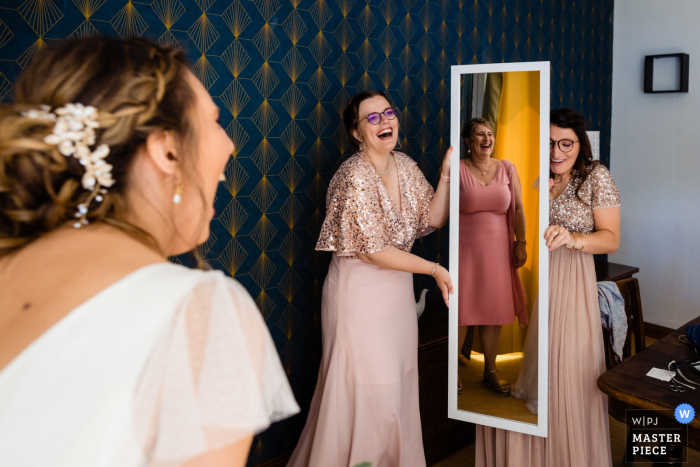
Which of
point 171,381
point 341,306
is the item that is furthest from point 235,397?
point 341,306

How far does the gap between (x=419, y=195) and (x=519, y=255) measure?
0.52 meters

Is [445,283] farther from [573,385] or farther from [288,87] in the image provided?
[288,87]

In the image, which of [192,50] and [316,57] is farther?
[316,57]

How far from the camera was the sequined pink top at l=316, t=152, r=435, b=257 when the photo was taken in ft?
7.12

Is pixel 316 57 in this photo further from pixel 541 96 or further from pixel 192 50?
pixel 541 96

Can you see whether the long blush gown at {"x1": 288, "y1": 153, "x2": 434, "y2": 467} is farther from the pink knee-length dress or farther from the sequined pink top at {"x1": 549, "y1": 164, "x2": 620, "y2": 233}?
the sequined pink top at {"x1": 549, "y1": 164, "x2": 620, "y2": 233}

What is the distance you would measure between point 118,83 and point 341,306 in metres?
1.67

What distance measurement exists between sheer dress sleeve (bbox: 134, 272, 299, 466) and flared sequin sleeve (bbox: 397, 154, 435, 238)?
178cm

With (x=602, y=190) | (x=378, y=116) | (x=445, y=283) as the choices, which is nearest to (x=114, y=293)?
(x=445, y=283)

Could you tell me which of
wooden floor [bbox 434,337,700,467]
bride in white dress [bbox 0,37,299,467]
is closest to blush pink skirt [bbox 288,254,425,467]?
wooden floor [bbox 434,337,700,467]

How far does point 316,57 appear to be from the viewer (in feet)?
8.50

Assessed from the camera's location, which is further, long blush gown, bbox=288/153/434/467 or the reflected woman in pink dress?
long blush gown, bbox=288/153/434/467

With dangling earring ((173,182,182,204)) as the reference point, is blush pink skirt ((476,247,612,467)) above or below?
below

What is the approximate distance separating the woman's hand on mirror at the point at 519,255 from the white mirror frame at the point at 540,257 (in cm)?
6
